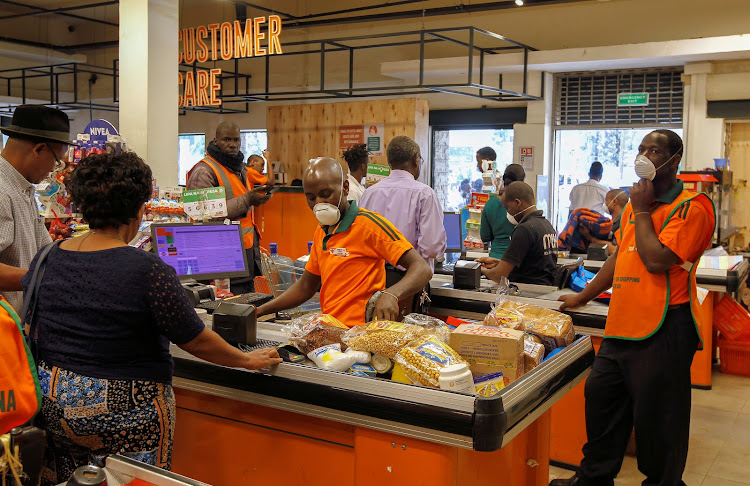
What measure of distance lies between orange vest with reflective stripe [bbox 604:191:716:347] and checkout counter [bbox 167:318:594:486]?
40cm

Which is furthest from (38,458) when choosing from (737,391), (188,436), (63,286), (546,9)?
(546,9)

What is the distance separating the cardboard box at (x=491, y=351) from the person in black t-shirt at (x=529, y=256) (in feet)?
6.32

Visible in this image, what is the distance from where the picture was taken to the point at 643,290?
3111mm

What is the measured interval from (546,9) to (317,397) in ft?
33.8

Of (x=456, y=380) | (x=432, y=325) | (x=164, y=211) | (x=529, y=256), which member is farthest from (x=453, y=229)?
(x=456, y=380)

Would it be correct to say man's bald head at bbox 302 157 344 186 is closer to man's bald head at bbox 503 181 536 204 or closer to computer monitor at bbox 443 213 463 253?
man's bald head at bbox 503 181 536 204

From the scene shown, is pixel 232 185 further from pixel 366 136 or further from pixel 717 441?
pixel 366 136

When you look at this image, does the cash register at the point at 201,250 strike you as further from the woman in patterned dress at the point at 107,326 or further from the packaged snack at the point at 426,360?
the packaged snack at the point at 426,360

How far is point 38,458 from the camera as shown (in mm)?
1635

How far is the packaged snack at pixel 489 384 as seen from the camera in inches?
85.3

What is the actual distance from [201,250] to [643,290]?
229 cm

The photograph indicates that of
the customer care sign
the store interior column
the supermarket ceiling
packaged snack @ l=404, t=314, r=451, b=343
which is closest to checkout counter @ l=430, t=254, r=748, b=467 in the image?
packaged snack @ l=404, t=314, r=451, b=343

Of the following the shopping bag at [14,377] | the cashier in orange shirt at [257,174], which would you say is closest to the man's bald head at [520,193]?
the shopping bag at [14,377]

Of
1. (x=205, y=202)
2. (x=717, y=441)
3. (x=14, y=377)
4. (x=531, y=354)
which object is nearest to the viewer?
(x=14, y=377)
